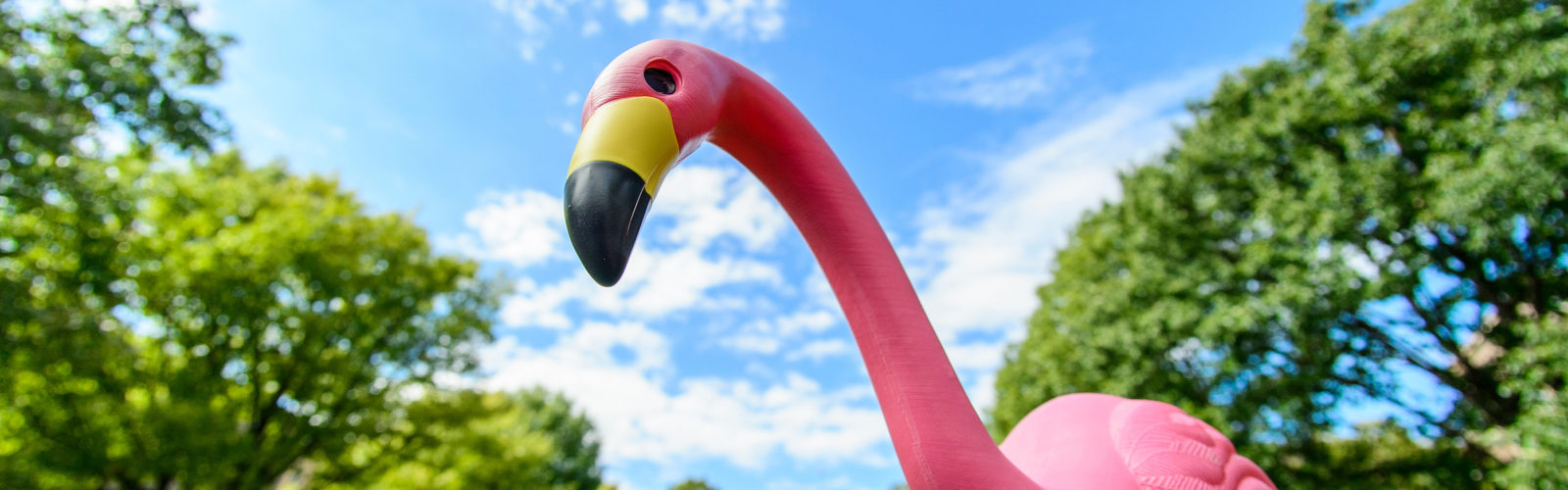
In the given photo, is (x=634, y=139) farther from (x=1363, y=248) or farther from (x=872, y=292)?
(x=1363, y=248)

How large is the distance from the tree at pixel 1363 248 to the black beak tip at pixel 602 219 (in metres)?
8.94

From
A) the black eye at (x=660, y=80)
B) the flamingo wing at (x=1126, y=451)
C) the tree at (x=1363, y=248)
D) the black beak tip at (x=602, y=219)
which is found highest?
the tree at (x=1363, y=248)

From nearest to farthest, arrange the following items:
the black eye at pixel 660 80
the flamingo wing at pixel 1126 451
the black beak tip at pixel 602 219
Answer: the black beak tip at pixel 602 219 → the black eye at pixel 660 80 → the flamingo wing at pixel 1126 451

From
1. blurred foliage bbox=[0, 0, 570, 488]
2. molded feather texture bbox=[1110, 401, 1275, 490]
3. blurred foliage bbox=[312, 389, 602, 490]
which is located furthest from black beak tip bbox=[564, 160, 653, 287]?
blurred foliage bbox=[312, 389, 602, 490]

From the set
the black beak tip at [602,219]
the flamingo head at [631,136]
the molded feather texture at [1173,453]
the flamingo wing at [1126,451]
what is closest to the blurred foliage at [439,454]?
the flamingo wing at [1126,451]

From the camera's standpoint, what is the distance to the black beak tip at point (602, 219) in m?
1.78

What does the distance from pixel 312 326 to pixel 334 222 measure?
169 cm

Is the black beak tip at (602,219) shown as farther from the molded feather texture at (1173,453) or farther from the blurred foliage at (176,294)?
the blurred foliage at (176,294)

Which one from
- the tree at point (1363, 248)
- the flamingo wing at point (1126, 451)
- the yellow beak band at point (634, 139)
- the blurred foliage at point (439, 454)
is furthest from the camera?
the blurred foliage at point (439, 454)

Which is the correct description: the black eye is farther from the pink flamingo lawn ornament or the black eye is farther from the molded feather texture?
the molded feather texture

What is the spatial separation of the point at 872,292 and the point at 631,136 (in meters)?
0.95

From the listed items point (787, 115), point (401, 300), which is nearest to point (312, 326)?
point (401, 300)

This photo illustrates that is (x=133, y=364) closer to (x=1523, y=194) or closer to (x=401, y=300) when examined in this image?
(x=401, y=300)

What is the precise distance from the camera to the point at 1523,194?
7.39 meters
